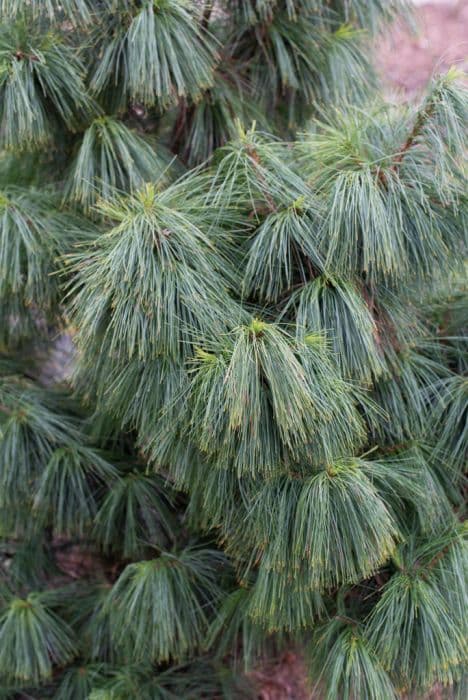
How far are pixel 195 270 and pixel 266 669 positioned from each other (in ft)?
3.02

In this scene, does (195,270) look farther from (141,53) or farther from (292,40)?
(292,40)

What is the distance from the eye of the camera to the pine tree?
87 centimetres

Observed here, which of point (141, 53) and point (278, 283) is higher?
point (141, 53)

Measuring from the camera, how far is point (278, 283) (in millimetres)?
948

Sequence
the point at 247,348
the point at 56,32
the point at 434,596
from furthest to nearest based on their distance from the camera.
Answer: the point at 56,32
the point at 434,596
the point at 247,348

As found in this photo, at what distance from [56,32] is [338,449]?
0.68m

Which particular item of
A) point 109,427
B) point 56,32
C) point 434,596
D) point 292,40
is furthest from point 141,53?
point 434,596

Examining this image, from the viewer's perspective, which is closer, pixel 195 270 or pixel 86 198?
pixel 195 270

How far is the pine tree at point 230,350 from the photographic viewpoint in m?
0.87

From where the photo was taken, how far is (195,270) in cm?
89

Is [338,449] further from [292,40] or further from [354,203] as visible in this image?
[292,40]

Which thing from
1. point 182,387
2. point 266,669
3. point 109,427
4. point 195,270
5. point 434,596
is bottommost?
point 266,669

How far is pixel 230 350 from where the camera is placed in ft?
2.76

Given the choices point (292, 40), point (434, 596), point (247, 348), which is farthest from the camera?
point (292, 40)
